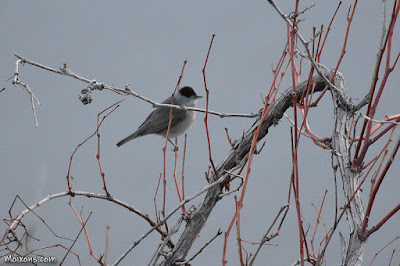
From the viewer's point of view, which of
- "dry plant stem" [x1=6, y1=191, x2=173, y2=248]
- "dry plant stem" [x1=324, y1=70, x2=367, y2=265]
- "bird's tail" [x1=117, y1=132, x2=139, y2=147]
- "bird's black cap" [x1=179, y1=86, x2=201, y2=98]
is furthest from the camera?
"bird's black cap" [x1=179, y1=86, x2=201, y2=98]

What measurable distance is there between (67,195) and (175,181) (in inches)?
15.1

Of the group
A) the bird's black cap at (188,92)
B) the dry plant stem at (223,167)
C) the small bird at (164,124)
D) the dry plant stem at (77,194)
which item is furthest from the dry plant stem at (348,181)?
the bird's black cap at (188,92)

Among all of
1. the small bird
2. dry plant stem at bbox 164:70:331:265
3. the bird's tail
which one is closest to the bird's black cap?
the small bird

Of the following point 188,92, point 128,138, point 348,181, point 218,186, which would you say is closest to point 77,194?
point 218,186

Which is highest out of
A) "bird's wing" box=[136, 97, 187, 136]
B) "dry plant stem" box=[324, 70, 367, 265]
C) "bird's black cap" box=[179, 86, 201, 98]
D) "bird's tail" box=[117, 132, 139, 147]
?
"bird's black cap" box=[179, 86, 201, 98]

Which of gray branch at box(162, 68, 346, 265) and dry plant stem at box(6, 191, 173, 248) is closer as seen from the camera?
dry plant stem at box(6, 191, 173, 248)

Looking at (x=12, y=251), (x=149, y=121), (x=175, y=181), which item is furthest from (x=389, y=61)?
(x=149, y=121)

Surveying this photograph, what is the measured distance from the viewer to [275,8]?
4.54 feet

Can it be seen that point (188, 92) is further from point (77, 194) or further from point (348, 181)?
point (348, 181)

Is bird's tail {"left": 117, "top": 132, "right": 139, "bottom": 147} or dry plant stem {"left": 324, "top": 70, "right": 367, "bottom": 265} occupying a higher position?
bird's tail {"left": 117, "top": 132, "right": 139, "bottom": 147}

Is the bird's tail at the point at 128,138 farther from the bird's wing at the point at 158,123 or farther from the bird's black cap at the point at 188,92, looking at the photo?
the bird's black cap at the point at 188,92

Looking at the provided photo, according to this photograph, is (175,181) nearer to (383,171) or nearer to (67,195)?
(67,195)

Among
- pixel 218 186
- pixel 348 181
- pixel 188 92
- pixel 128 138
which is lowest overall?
pixel 348 181

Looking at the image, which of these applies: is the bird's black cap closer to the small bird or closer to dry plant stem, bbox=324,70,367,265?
the small bird
